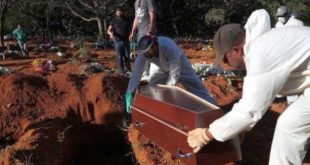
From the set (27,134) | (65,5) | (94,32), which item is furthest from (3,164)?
(94,32)

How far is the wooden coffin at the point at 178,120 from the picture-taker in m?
4.26

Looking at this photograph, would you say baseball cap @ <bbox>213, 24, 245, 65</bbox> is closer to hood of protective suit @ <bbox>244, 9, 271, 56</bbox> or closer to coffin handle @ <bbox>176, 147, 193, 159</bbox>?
hood of protective suit @ <bbox>244, 9, 271, 56</bbox>

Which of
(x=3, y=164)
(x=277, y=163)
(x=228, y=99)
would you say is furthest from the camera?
(x=228, y=99)

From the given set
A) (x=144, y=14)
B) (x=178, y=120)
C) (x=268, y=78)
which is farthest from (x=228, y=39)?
(x=144, y=14)

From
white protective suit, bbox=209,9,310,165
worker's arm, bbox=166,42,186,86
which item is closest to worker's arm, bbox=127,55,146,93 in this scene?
worker's arm, bbox=166,42,186,86

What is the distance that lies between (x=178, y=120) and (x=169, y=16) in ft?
58.7

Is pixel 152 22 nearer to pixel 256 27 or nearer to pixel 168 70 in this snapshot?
pixel 168 70

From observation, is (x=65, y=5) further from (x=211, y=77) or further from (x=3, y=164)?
(x=3, y=164)

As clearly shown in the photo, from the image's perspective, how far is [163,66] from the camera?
612 cm

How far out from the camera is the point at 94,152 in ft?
24.3

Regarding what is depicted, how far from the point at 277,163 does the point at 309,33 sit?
3.05ft

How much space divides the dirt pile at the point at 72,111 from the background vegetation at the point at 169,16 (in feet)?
Result: 41.5

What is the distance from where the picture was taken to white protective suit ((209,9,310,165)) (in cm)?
320

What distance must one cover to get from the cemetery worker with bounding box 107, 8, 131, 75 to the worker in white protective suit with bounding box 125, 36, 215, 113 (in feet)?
10.5
